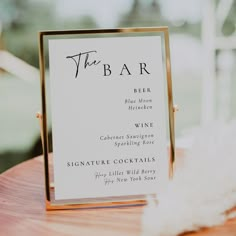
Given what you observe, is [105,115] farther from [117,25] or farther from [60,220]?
[117,25]

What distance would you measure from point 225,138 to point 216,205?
0.59 feet

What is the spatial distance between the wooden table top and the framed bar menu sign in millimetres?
30

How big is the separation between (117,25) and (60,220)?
135 inches

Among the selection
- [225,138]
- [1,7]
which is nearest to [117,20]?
[1,7]

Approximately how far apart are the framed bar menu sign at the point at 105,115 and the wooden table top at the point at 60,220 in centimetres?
3

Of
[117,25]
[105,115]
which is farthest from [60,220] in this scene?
[117,25]

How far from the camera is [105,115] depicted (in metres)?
0.90

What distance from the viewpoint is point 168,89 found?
91 cm

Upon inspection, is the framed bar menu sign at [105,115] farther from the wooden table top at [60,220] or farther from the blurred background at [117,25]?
the blurred background at [117,25]

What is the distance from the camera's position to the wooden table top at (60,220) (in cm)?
78

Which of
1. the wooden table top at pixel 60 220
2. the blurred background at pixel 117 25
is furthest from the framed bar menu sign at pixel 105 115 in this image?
the blurred background at pixel 117 25

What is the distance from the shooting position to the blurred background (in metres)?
3.87

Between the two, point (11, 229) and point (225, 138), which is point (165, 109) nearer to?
point (225, 138)

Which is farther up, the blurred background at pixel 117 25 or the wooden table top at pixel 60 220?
the blurred background at pixel 117 25
